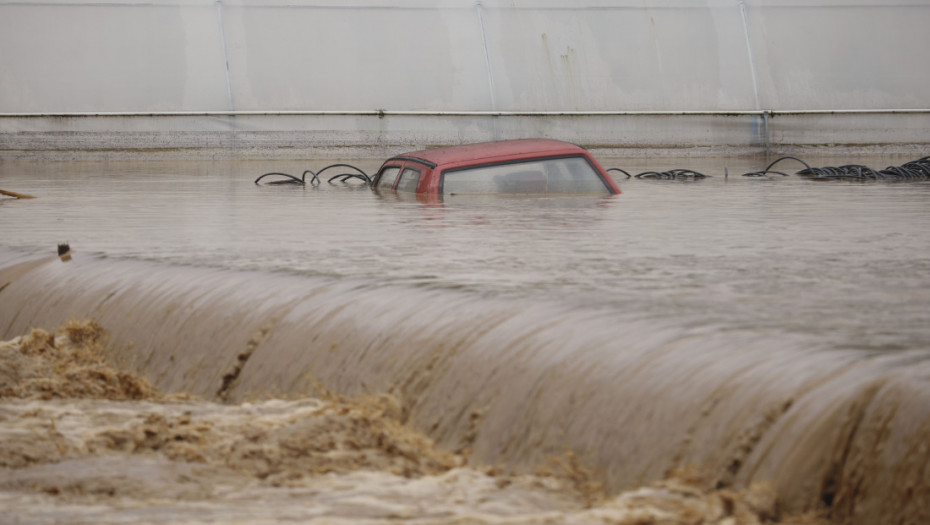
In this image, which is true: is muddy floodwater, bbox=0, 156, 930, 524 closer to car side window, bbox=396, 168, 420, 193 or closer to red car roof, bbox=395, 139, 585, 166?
red car roof, bbox=395, 139, 585, 166

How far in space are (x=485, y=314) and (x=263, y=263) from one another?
4.78ft

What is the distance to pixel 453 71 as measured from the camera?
50.6 ft

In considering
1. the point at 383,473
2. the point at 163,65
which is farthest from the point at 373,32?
the point at 383,473

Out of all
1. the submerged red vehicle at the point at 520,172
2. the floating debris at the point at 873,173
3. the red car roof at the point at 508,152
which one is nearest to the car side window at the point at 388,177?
the red car roof at the point at 508,152

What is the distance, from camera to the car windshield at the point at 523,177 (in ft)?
28.0

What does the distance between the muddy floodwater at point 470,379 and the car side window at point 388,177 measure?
4516mm

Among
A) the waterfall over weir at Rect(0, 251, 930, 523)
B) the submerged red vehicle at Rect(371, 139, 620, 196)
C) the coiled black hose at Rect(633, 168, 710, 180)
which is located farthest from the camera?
the coiled black hose at Rect(633, 168, 710, 180)

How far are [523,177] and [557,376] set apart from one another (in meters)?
6.00

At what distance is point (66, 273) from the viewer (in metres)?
4.38

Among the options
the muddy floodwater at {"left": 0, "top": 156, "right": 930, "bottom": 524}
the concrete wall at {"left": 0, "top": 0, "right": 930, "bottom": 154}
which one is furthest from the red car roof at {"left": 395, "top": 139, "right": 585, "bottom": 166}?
the concrete wall at {"left": 0, "top": 0, "right": 930, "bottom": 154}

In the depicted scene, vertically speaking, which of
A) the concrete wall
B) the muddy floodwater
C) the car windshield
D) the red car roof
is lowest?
the muddy floodwater

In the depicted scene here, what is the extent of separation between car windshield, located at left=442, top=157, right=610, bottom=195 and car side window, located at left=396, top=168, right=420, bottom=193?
0.41 m

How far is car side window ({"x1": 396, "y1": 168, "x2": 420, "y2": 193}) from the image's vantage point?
8941mm

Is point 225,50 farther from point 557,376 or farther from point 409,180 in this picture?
point 557,376
